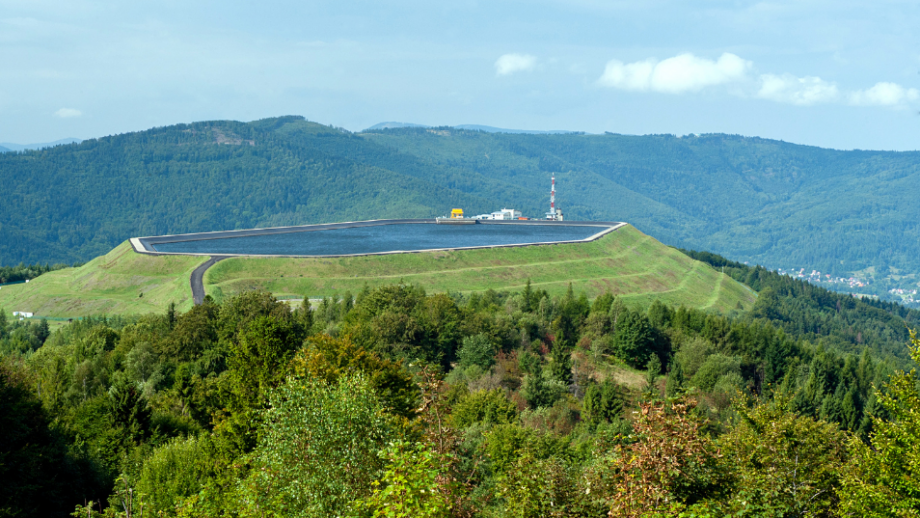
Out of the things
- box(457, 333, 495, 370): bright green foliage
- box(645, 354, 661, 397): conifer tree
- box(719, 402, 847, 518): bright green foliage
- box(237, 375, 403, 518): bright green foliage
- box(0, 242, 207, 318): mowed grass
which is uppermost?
box(237, 375, 403, 518): bright green foliage

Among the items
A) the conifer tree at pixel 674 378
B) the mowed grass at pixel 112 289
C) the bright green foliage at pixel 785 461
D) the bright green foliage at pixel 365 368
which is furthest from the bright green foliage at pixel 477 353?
the mowed grass at pixel 112 289

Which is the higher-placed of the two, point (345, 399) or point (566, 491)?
point (345, 399)

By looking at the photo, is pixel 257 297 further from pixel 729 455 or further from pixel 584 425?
pixel 729 455

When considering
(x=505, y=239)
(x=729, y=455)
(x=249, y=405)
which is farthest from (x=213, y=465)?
(x=505, y=239)

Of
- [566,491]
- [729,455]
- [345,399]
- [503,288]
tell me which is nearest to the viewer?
[566,491]

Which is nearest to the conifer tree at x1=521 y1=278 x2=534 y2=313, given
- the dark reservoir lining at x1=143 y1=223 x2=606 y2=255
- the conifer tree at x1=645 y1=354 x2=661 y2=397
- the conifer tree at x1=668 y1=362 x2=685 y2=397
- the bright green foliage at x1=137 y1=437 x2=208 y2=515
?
the conifer tree at x1=645 y1=354 x2=661 y2=397

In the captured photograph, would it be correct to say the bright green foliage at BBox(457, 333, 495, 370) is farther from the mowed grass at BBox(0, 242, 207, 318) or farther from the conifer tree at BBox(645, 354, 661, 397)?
the mowed grass at BBox(0, 242, 207, 318)
